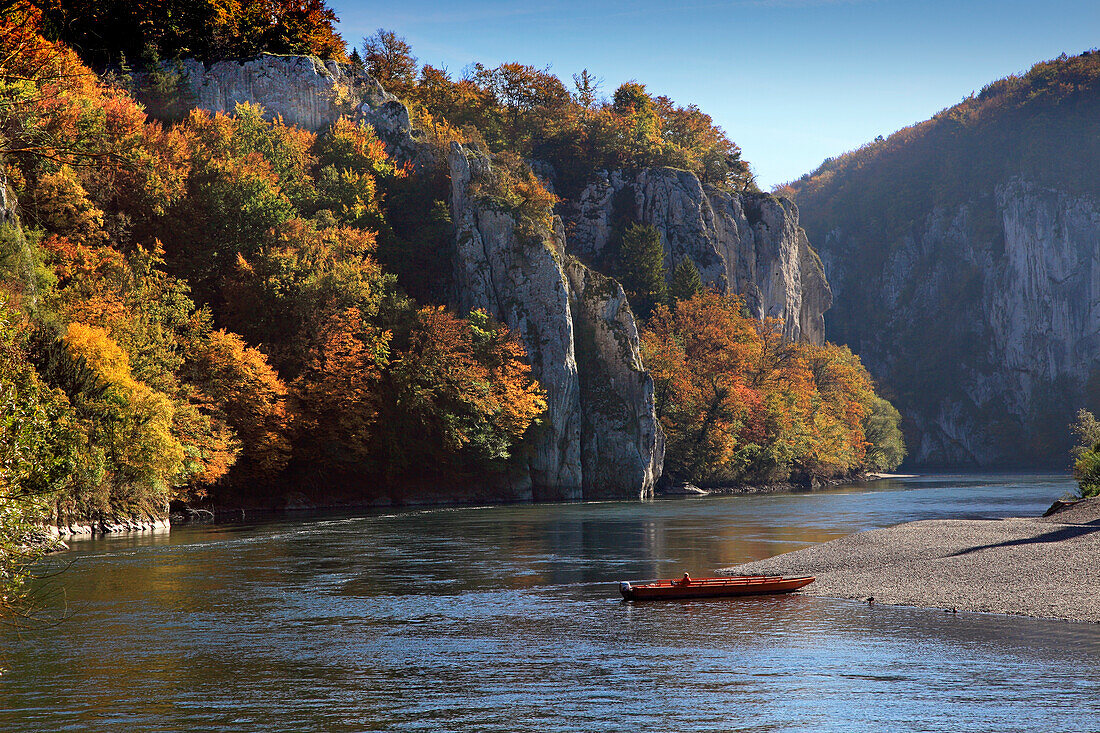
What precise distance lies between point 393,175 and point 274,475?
100 feet

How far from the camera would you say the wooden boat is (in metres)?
27.6

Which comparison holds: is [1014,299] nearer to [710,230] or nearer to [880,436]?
[880,436]

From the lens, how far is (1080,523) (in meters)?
39.0

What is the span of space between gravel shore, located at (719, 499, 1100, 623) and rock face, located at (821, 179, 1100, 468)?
134585mm

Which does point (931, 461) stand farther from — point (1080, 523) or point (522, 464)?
point (1080, 523)

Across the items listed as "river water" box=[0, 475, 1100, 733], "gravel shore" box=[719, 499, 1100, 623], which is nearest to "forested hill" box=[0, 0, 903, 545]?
"river water" box=[0, 475, 1100, 733]

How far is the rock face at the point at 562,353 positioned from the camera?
77.7 m

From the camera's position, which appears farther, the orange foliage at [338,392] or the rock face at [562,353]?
the rock face at [562,353]

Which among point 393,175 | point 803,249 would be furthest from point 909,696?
point 803,249

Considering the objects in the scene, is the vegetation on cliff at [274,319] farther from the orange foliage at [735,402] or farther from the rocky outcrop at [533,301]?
the rocky outcrop at [533,301]

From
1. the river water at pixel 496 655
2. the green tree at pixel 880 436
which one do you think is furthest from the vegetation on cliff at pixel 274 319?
the green tree at pixel 880 436

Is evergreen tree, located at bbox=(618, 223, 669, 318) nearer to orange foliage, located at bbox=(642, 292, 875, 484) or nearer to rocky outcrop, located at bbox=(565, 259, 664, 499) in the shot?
orange foliage, located at bbox=(642, 292, 875, 484)

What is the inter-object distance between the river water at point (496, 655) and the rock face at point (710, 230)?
75317 mm

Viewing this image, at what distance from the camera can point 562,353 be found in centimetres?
7844
